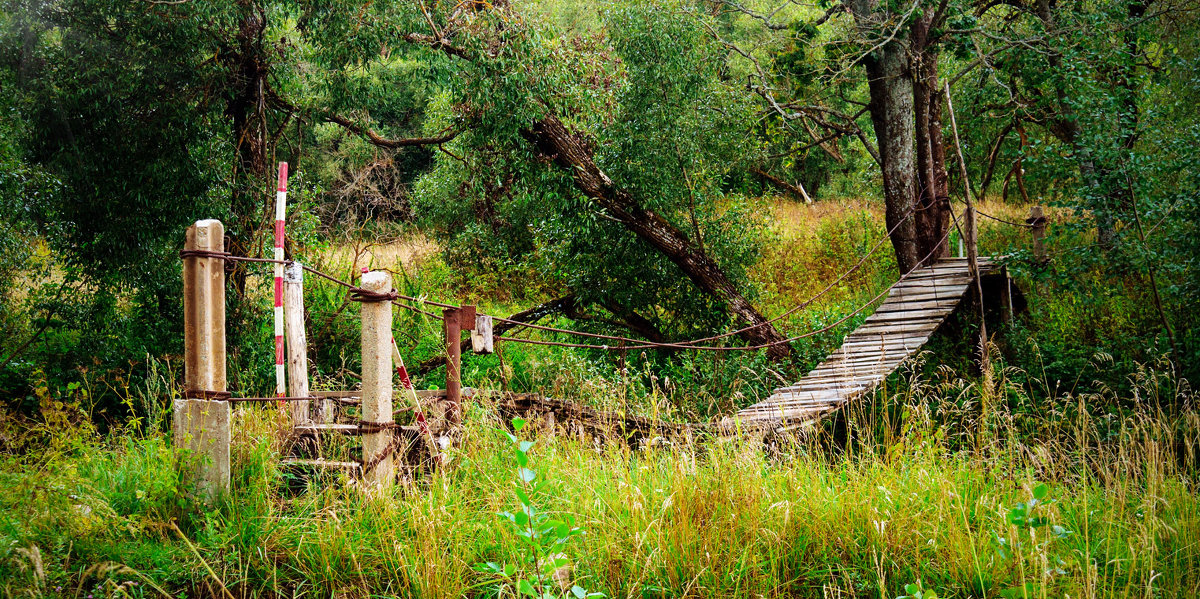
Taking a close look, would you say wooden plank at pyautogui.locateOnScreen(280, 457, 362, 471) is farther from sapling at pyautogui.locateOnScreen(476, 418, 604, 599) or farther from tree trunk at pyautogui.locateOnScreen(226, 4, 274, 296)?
tree trunk at pyautogui.locateOnScreen(226, 4, 274, 296)

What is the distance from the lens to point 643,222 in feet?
28.0

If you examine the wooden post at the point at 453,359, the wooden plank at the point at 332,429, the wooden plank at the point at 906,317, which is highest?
the wooden plank at the point at 906,317

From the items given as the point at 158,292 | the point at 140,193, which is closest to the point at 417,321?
the point at 158,292

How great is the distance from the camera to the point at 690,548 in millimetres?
2975

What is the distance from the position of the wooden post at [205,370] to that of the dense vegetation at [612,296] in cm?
11

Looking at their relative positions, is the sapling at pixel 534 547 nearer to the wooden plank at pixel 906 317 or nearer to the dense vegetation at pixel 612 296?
the dense vegetation at pixel 612 296

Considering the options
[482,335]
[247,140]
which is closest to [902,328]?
[482,335]

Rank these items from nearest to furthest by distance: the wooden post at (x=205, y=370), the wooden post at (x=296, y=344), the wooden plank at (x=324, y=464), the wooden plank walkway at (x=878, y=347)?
the wooden post at (x=205, y=370), the wooden plank at (x=324, y=464), the wooden post at (x=296, y=344), the wooden plank walkway at (x=878, y=347)

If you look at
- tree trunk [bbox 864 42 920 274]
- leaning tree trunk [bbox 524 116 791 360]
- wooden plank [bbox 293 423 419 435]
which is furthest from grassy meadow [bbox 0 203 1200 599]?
tree trunk [bbox 864 42 920 274]

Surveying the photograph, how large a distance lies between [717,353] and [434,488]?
6.11 meters

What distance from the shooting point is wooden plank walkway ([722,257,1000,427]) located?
568 cm

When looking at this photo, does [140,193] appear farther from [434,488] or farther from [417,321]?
[434,488]

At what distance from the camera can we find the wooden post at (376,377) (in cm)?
340

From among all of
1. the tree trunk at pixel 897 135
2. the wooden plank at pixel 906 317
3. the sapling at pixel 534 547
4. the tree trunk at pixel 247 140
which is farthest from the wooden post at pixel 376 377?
the tree trunk at pixel 897 135
